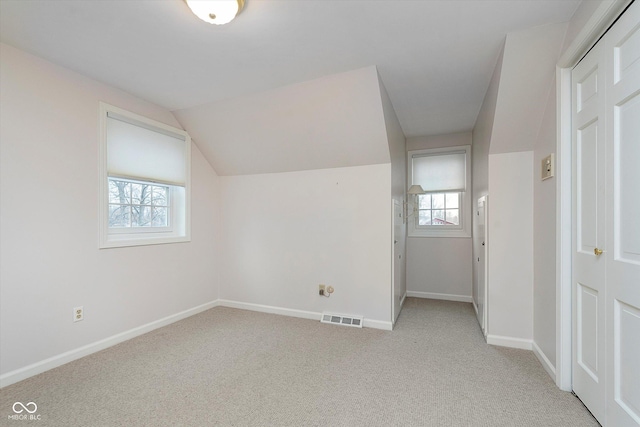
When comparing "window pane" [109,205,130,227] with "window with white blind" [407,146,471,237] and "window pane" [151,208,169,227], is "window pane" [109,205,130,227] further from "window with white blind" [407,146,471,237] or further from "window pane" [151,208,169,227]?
"window with white blind" [407,146,471,237]

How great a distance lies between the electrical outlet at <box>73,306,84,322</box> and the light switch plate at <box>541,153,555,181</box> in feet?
13.0

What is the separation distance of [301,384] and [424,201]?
11.1ft

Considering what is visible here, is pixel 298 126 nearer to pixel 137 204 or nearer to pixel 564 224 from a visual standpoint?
pixel 137 204

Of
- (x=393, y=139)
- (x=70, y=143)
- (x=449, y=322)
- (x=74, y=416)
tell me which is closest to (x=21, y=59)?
(x=70, y=143)

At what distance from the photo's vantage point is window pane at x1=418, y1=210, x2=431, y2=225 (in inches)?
176

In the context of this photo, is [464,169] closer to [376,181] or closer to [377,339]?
[376,181]

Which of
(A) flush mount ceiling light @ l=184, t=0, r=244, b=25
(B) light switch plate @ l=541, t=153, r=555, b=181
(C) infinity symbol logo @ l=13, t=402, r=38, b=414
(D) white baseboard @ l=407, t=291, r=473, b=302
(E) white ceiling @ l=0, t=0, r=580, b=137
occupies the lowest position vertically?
(D) white baseboard @ l=407, t=291, r=473, b=302

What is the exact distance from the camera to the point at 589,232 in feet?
5.57

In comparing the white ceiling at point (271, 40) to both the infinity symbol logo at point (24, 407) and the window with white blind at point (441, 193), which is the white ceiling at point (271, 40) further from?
the infinity symbol logo at point (24, 407)

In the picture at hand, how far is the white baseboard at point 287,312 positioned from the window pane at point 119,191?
1.84m

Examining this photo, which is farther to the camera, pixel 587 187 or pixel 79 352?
pixel 79 352

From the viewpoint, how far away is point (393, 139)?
3236mm

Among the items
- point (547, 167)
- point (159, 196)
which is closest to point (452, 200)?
point (547, 167)

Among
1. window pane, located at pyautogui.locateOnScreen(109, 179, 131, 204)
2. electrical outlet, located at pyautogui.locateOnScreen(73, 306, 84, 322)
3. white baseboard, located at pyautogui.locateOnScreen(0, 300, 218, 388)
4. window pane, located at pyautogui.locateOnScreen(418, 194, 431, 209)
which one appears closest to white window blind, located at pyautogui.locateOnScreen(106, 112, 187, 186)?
window pane, located at pyautogui.locateOnScreen(109, 179, 131, 204)
